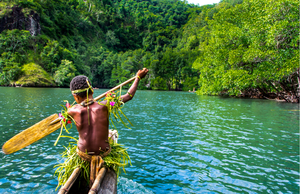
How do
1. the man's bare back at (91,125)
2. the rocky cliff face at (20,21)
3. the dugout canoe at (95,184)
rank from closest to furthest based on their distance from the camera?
1. the dugout canoe at (95,184)
2. the man's bare back at (91,125)
3. the rocky cliff face at (20,21)

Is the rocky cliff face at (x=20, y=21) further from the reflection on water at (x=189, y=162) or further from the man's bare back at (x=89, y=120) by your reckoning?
the man's bare back at (x=89, y=120)

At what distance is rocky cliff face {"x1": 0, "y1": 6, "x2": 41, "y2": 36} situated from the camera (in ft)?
208

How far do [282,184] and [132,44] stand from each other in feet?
437

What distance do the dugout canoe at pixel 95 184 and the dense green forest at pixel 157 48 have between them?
26.4 m

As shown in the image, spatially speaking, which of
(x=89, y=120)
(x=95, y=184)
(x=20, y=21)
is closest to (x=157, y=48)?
(x=20, y=21)

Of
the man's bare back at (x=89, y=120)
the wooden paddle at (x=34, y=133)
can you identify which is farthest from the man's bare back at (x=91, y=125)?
the wooden paddle at (x=34, y=133)

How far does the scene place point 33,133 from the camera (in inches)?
153

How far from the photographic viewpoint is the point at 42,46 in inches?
2621

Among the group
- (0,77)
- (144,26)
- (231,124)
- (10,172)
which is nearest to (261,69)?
(231,124)

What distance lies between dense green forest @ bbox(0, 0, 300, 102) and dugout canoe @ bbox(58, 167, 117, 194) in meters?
26.4

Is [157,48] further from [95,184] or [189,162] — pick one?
[95,184]

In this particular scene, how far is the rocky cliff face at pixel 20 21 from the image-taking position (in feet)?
208

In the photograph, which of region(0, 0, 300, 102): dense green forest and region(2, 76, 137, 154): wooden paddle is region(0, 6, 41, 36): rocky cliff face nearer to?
region(0, 0, 300, 102): dense green forest

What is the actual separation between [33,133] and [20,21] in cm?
7917
